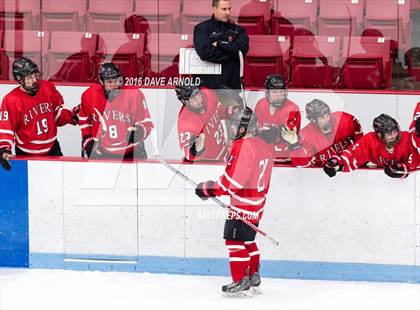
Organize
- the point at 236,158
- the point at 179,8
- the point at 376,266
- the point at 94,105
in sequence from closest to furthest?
the point at 236,158, the point at 376,266, the point at 94,105, the point at 179,8

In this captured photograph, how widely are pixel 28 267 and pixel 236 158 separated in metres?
1.56

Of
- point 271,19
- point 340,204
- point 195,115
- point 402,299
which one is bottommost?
point 402,299

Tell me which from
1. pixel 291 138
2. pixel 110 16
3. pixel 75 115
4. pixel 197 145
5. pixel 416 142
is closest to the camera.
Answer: pixel 416 142

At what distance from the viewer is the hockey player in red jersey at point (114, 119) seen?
22.4 feet

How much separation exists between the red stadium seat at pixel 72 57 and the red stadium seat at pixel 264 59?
113cm

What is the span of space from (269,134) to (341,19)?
1827 millimetres

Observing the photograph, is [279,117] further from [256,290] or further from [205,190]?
[256,290]

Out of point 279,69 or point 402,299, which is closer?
point 402,299

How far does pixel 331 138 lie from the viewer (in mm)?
6688

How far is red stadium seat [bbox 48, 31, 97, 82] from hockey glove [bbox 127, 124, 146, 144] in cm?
134

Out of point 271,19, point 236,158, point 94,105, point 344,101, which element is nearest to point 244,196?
point 236,158

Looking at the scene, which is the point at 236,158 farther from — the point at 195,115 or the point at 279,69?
the point at 279,69

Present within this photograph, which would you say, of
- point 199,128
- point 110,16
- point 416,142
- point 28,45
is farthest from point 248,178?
point 28,45

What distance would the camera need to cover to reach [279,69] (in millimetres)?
7918
